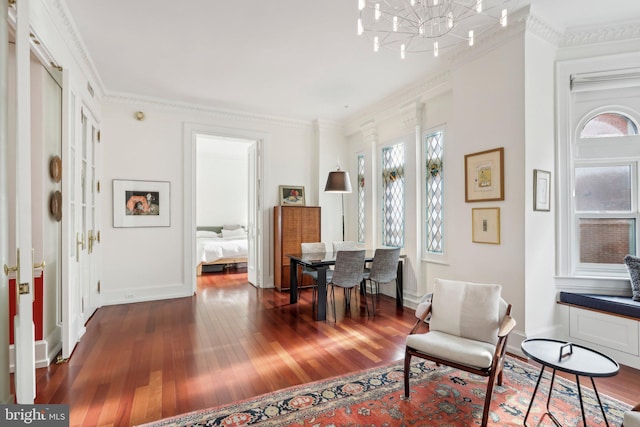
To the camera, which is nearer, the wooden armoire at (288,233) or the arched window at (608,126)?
the arched window at (608,126)

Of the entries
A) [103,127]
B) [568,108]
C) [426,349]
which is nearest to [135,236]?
[103,127]

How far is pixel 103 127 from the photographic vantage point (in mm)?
4617

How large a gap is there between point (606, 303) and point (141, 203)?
576 centimetres

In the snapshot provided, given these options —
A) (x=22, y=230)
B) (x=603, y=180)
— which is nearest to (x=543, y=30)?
(x=603, y=180)

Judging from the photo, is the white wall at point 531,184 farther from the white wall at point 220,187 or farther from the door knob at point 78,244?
the white wall at point 220,187

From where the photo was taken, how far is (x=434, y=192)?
4.39 m

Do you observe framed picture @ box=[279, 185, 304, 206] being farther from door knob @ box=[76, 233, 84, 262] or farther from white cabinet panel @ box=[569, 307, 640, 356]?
white cabinet panel @ box=[569, 307, 640, 356]

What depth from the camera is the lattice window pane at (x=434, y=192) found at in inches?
169

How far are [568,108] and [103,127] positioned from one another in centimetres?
583

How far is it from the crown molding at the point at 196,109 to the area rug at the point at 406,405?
4.46 meters

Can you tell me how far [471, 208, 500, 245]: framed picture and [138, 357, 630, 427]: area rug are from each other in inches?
49.3
